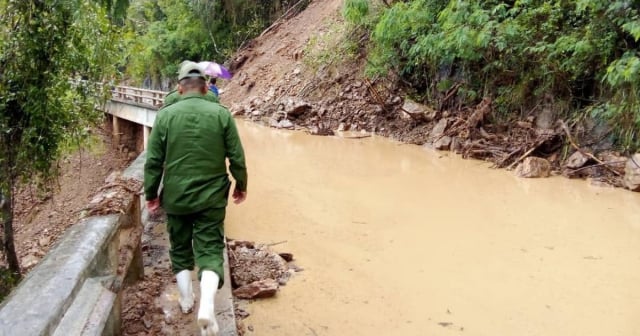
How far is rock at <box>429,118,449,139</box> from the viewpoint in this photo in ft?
36.1

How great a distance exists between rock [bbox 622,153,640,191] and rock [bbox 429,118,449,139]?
4215 millimetres

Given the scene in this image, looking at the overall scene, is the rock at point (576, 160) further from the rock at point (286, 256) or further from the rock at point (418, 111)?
the rock at point (286, 256)

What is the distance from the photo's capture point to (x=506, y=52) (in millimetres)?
Answer: 9703

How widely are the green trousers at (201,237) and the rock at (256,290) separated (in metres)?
0.99

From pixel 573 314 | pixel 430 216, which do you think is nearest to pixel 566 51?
pixel 430 216

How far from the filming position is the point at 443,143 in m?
10.5

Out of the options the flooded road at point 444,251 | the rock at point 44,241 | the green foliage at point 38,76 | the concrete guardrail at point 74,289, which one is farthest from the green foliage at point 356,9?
the concrete guardrail at point 74,289

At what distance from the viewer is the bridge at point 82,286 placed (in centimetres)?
146

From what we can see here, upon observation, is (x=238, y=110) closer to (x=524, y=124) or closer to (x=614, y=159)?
(x=524, y=124)

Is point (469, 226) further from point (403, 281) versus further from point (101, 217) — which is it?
point (101, 217)

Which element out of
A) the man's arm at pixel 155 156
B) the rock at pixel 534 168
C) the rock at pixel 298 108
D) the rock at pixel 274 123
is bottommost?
the rock at pixel 274 123

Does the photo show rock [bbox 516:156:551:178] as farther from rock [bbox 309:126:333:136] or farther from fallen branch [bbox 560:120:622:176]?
rock [bbox 309:126:333:136]

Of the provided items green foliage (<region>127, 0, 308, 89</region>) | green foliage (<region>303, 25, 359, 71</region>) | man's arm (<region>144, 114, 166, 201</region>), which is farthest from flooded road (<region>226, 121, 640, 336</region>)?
green foliage (<region>127, 0, 308, 89</region>)

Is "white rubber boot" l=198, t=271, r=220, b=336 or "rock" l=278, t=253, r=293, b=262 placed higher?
"white rubber boot" l=198, t=271, r=220, b=336
